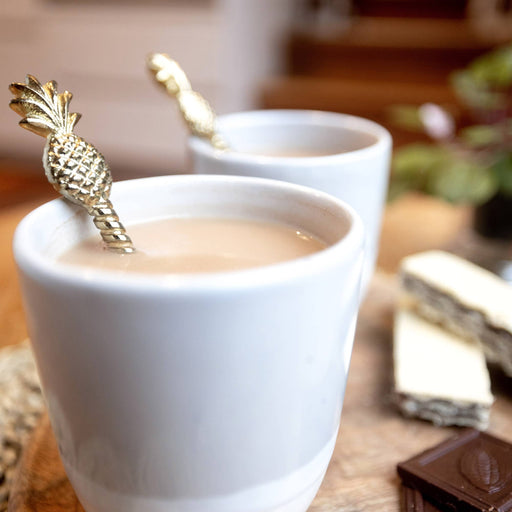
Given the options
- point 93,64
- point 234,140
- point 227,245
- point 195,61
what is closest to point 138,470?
point 227,245

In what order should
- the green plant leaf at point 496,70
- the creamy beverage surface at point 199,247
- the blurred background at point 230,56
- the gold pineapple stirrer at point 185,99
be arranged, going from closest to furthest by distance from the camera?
1. the creamy beverage surface at point 199,247
2. the gold pineapple stirrer at point 185,99
3. the green plant leaf at point 496,70
4. the blurred background at point 230,56

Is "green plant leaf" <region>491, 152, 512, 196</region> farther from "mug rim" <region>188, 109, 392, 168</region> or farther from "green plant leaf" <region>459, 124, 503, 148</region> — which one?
"mug rim" <region>188, 109, 392, 168</region>

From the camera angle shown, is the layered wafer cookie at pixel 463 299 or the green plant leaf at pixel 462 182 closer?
the layered wafer cookie at pixel 463 299

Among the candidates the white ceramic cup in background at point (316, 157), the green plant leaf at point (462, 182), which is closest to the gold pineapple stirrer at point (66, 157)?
the white ceramic cup in background at point (316, 157)

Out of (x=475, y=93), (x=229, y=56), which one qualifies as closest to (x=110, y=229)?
(x=475, y=93)

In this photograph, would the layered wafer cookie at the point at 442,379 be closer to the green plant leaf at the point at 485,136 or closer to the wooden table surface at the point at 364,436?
the wooden table surface at the point at 364,436

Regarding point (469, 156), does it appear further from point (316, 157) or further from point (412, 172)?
point (316, 157)

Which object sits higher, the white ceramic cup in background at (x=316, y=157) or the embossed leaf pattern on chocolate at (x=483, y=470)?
the white ceramic cup in background at (x=316, y=157)
